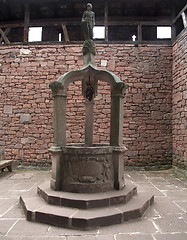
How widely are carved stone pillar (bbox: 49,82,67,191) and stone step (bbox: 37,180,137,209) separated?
218mm

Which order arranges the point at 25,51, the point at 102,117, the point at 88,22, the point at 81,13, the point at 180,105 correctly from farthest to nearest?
the point at 81,13 < the point at 25,51 < the point at 102,117 < the point at 180,105 < the point at 88,22

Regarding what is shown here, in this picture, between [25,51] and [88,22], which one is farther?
[25,51]

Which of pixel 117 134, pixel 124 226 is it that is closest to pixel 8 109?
pixel 117 134

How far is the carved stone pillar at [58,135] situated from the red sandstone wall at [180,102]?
149 inches

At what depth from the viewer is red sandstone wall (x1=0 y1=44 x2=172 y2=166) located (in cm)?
673

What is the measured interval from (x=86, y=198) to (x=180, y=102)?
175 inches

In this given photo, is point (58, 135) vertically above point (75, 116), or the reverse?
point (75, 116)

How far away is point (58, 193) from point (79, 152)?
70 centimetres

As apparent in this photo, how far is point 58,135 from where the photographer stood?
3611mm

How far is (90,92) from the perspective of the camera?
405 centimetres

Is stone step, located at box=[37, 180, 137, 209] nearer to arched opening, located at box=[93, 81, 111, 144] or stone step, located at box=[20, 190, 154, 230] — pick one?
stone step, located at box=[20, 190, 154, 230]

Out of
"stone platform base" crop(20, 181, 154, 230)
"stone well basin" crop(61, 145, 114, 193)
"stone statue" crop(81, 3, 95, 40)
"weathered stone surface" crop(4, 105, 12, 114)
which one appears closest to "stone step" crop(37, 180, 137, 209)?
"stone platform base" crop(20, 181, 154, 230)

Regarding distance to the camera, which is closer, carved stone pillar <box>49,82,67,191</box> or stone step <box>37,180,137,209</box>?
stone step <box>37,180,137,209</box>

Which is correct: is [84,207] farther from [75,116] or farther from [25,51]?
[25,51]
